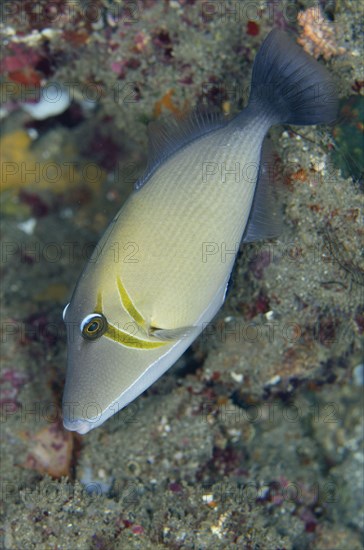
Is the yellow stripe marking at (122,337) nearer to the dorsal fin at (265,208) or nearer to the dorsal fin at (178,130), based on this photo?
the dorsal fin at (265,208)

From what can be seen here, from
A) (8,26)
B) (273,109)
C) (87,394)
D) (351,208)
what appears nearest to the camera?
(87,394)

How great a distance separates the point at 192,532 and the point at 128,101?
3.71 metres

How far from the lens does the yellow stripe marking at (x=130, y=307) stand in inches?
109

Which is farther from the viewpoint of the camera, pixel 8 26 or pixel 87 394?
pixel 8 26

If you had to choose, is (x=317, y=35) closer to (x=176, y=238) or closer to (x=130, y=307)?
(x=176, y=238)

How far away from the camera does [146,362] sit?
280 centimetres

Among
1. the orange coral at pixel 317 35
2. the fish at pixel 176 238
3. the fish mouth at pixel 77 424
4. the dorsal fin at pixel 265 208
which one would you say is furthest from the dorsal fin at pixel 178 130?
the fish mouth at pixel 77 424

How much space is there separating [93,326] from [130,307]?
0.24 metres

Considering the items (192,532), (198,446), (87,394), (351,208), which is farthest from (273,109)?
(192,532)

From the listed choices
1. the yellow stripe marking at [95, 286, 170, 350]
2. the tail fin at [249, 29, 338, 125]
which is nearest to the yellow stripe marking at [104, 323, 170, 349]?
the yellow stripe marking at [95, 286, 170, 350]

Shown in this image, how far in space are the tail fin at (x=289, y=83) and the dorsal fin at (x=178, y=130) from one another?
0.29 meters

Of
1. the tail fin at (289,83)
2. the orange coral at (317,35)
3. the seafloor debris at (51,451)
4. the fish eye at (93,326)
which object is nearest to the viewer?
the fish eye at (93,326)

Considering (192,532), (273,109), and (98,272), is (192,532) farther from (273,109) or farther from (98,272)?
(273,109)

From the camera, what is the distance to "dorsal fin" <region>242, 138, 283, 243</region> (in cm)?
322
